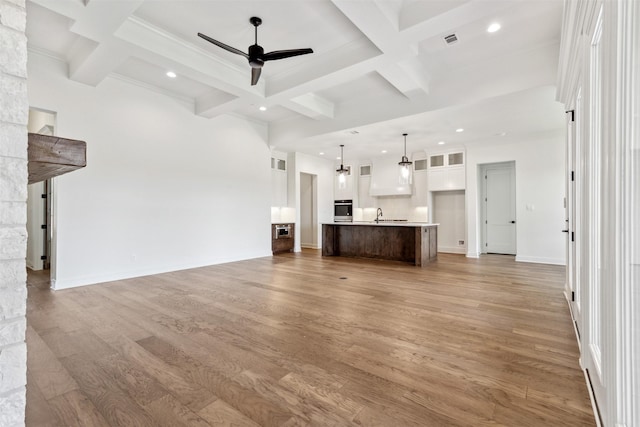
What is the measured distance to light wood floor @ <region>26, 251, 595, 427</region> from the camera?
167 centimetres

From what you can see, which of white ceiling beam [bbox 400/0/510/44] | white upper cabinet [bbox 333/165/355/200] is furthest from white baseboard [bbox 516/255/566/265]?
white ceiling beam [bbox 400/0/510/44]

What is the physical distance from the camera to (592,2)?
1.70 m

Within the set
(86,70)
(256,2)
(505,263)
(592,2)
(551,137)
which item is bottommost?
(505,263)

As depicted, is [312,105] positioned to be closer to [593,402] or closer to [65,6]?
[65,6]

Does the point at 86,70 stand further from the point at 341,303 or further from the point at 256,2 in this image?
the point at 341,303

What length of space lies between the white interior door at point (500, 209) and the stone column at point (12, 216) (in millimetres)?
8922

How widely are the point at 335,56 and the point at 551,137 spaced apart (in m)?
5.48

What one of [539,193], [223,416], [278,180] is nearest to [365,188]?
[278,180]

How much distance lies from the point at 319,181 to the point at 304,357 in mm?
7612

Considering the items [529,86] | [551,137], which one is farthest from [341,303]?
[551,137]

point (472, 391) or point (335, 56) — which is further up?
point (335, 56)

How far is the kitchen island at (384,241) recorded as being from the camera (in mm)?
6312

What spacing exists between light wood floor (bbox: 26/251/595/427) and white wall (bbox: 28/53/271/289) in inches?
35.0

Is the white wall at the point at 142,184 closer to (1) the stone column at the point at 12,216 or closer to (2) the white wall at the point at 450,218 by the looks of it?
(1) the stone column at the point at 12,216
